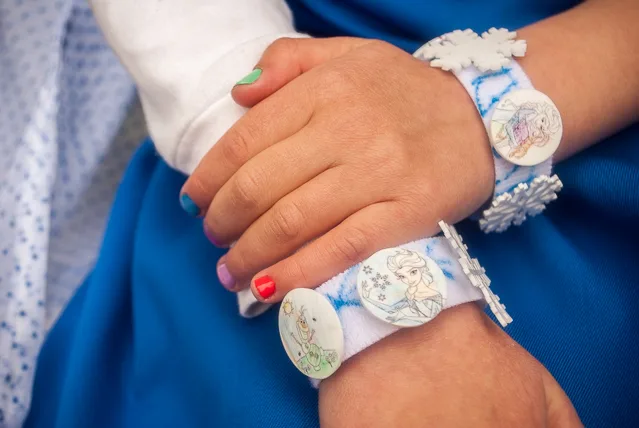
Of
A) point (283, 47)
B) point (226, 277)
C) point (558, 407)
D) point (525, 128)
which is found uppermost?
point (283, 47)

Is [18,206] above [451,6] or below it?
below

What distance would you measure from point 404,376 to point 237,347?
234 millimetres

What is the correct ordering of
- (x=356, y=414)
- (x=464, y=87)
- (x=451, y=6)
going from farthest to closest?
(x=451, y=6), (x=464, y=87), (x=356, y=414)

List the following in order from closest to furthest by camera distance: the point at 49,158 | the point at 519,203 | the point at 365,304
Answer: the point at 365,304 < the point at 519,203 < the point at 49,158

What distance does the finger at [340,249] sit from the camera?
1.64ft

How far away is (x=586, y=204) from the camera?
0.62 m

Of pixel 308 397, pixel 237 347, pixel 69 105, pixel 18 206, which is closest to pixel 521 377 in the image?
pixel 308 397

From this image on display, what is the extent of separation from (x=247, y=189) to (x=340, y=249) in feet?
0.40

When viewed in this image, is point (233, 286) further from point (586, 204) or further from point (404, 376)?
point (586, 204)

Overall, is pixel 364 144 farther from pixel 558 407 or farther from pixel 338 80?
pixel 558 407

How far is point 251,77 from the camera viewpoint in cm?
57

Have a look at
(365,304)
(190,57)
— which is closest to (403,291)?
(365,304)

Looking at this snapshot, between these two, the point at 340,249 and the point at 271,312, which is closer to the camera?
the point at 340,249

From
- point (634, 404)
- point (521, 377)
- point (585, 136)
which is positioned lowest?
point (634, 404)
